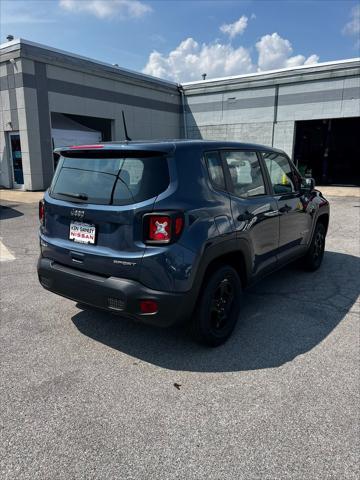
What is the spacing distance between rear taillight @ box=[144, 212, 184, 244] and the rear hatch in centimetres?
6

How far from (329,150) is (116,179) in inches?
955

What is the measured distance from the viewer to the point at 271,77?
19625 mm

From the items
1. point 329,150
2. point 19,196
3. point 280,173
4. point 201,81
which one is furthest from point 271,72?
point 280,173

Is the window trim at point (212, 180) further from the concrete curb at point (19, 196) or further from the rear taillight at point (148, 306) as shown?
the concrete curb at point (19, 196)

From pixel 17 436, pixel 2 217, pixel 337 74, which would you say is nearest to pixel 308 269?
pixel 17 436

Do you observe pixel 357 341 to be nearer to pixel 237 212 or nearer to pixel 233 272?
pixel 233 272

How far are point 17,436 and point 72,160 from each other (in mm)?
2261

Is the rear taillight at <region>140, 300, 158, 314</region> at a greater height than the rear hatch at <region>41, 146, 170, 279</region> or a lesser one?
lesser

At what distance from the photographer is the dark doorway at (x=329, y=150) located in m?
21.2

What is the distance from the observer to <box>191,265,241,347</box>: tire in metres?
3.19

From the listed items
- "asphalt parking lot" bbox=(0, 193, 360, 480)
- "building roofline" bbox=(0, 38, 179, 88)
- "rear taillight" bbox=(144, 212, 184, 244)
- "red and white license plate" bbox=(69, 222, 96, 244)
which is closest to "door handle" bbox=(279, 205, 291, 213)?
"asphalt parking lot" bbox=(0, 193, 360, 480)

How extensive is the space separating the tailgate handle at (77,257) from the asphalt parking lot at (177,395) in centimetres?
81

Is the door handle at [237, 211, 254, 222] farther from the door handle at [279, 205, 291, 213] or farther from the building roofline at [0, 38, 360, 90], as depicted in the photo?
the building roofline at [0, 38, 360, 90]

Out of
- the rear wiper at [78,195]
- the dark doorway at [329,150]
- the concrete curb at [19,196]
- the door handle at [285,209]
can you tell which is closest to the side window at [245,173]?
the door handle at [285,209]
